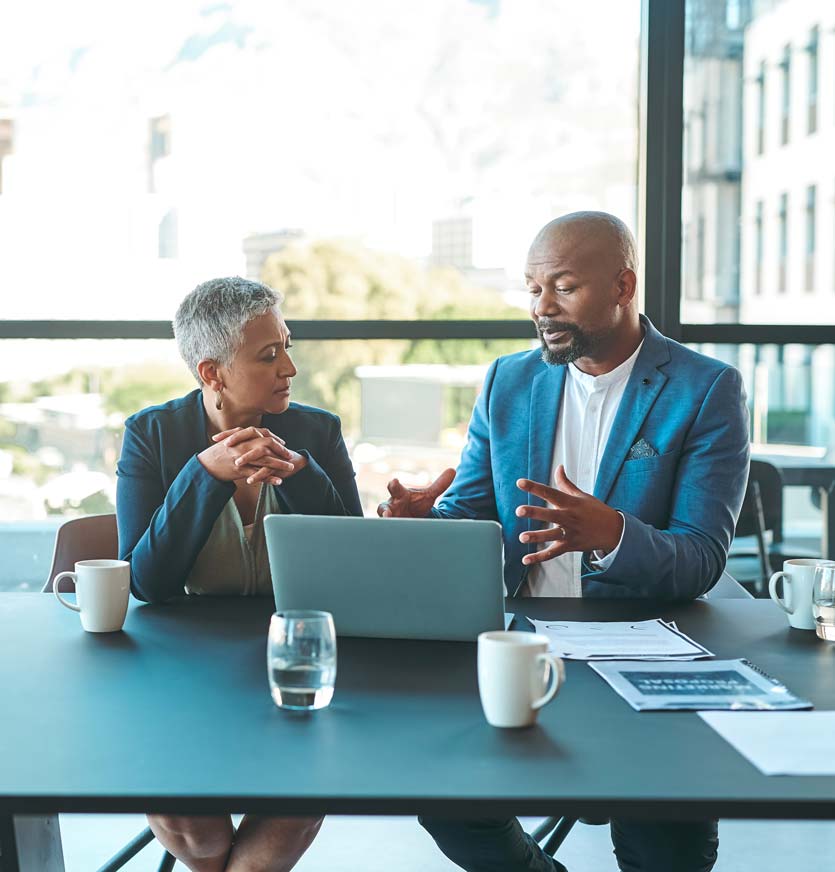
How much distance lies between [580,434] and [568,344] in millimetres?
210

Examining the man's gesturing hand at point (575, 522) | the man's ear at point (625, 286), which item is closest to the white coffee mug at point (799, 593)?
the man's gesturing hand at point (575, 522)

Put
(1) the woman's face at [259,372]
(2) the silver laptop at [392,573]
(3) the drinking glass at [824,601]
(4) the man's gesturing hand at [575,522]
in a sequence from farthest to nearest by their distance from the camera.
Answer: (1) the woman's face at [259,372] < (4) the man's gesturing hand at [575,522] < (3) the drinking glass at [824,601] < (2) the silver laptop at [392,573]

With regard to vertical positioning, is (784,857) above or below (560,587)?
below

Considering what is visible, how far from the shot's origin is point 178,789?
3.59ft

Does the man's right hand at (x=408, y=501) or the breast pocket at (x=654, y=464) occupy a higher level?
the breast pocket at (x=654, y=464)

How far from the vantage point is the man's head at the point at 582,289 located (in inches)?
96.4

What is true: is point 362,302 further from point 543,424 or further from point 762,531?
point 762,531

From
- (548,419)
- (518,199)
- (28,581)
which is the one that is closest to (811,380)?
(518,199)

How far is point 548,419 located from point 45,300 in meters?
1.95

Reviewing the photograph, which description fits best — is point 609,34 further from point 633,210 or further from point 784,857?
point 784,857

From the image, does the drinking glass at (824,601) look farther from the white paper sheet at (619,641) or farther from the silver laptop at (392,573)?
the silver laptop at (392,573)

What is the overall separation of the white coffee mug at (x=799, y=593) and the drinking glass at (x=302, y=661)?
0.79 meters

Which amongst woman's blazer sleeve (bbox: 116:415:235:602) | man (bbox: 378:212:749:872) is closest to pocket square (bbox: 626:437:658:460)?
man (bbox: 378:212:749:872)

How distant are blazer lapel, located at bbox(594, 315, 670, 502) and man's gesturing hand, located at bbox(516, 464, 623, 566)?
14.0 inches
